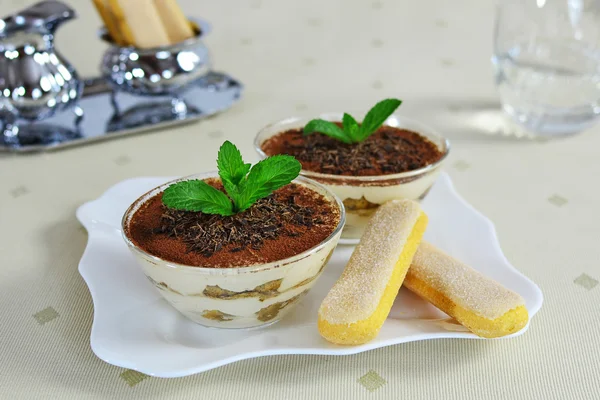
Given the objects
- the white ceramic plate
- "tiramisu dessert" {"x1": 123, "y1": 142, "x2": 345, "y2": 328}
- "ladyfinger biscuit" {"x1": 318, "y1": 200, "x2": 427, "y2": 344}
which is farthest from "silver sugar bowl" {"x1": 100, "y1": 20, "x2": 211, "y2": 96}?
"ladyfinger biscuit" {"x1": 318, "y1": 200, "x2": 427, "y2": 344}

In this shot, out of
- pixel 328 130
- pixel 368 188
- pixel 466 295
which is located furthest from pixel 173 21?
pixel 466 295

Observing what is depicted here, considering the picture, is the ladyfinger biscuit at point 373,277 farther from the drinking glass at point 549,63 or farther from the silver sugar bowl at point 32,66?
the silver sugar bowl at point 32,66

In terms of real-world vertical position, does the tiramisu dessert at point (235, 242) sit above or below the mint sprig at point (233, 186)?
below

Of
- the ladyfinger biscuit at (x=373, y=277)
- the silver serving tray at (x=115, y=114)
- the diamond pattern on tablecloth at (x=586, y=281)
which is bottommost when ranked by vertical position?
the diamond pattern on tablecloth at (x=586, y=281)

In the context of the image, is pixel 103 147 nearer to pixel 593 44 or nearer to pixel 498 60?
pixel 498 60

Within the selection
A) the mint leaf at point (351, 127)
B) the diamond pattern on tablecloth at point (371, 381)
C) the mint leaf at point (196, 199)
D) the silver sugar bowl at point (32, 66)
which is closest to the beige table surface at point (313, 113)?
the diamond pattern on tablecloth at point (371, 381)

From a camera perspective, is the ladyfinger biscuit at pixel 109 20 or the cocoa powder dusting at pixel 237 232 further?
the ladyfinger biscuit at pixel 109 20
